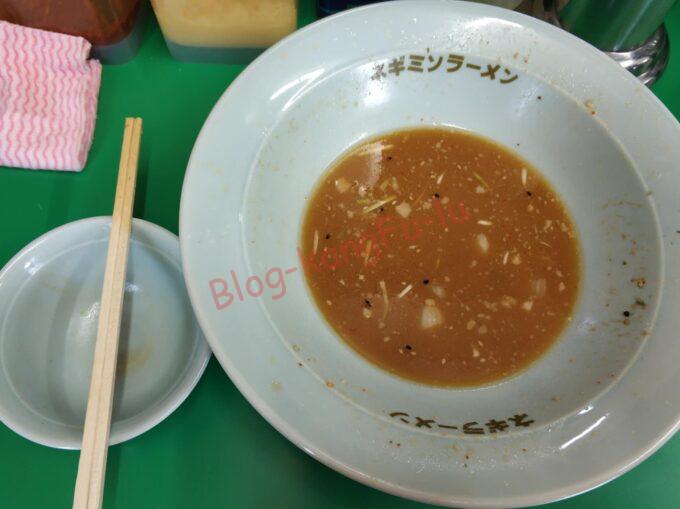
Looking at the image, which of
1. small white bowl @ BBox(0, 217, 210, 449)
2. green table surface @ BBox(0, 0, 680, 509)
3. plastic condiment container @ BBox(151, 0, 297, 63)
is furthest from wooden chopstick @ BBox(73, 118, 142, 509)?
plastic condiment container @ BBox(151, 0, 297, 63)

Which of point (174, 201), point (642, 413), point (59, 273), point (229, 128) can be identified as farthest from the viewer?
point (174, 201)

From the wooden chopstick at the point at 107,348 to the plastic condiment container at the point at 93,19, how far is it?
0.30m

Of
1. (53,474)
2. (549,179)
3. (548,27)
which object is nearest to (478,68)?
(548,27)

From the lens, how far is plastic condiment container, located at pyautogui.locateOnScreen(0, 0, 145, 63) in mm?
1033

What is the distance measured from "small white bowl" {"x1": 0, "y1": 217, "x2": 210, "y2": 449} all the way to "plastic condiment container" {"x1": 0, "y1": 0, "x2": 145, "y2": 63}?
468mm

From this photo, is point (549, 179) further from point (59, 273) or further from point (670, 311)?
point (59, 273)

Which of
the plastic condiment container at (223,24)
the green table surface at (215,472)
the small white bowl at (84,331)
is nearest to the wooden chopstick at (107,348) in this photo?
the small white bowl at (84,331)

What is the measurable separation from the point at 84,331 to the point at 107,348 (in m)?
0.19

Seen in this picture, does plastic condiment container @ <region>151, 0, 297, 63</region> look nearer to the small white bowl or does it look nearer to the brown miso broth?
the brown miso broth

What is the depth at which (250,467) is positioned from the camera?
870 millimetres

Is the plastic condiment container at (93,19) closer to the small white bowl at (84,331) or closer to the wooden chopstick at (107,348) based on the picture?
the wooden chopstick at (107,348)

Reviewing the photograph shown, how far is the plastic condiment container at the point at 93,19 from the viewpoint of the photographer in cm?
103

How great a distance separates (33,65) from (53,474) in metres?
0.84

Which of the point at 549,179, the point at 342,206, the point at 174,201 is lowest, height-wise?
the point at 174,201
